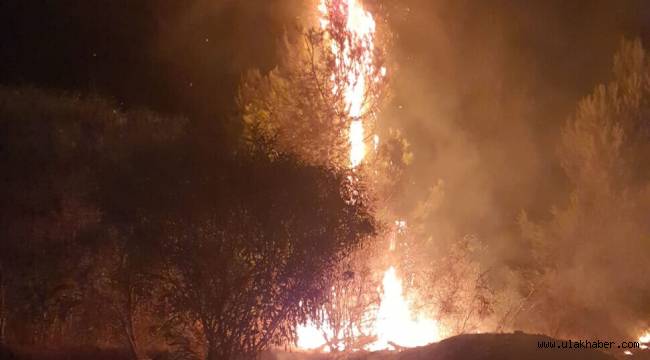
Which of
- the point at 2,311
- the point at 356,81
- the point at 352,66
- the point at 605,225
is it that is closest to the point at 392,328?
the point at 356,81

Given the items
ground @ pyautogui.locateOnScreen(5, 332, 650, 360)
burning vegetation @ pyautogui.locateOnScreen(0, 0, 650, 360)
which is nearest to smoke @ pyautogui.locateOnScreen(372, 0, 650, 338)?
burning vegetation @ pyautogui.locateOnScreen(0, 0, 650, 360)

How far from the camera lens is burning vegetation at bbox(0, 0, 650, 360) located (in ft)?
29.5

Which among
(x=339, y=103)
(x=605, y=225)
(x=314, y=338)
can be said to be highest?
(x=339, y=103)

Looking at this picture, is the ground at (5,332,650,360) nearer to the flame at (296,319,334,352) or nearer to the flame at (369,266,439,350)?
the flame at (296,319,334,352)

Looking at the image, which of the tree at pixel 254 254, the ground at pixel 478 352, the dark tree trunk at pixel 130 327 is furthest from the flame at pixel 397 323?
the dark tree trunk at pixel 130 327

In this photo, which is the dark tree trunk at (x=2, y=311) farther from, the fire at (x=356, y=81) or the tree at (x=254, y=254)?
the fire at (x=356, y=81)

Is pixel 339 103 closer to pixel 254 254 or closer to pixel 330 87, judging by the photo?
pixel 330 87

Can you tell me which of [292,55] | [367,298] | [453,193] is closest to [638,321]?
[453,193]

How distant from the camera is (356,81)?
1333cm

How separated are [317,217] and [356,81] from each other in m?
4.73

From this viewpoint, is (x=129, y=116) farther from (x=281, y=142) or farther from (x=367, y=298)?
(x=367, y=298)

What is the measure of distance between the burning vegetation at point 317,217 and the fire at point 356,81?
0.15 feet

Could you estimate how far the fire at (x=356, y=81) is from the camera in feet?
43.0

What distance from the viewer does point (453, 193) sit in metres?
21.4
